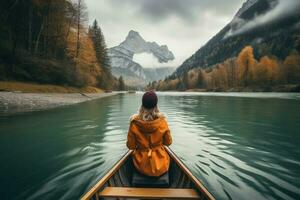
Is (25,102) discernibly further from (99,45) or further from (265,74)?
(265,74)

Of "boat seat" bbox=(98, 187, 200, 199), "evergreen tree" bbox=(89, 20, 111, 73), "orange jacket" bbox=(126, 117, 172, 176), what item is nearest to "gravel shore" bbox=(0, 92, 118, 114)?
"orange jacket" bbox=(126, 117, 172, 176)

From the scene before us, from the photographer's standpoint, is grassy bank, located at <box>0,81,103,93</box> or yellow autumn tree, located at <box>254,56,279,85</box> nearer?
grassy bank, located at <box>0,81,103,93</box>

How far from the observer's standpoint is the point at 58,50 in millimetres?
39594

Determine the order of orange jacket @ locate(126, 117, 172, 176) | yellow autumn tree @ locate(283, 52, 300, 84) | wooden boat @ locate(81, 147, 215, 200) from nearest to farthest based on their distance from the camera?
wooden boat @ locate(81, 147, 215, 200), orange jacket @ locate(126, 117, 172, 176), yellow autumn tree @ locate(283, 52, 300, 84)

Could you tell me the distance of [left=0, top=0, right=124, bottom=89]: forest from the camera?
86.9 feet

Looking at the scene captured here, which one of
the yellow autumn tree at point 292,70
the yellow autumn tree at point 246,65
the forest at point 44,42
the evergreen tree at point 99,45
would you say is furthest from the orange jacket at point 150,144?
the yellow autumn tree at point 292,70

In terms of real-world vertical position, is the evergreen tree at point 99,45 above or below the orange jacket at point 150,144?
above

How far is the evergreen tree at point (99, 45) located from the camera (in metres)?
63.0

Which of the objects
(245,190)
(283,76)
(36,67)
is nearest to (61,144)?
(245,190)

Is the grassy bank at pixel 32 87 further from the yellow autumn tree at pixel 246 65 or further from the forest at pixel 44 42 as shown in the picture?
the yellow autumn tree at pixel 246 65

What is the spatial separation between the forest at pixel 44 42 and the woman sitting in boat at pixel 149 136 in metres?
26.5

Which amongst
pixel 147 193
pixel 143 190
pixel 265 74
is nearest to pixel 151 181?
pixel 143 190

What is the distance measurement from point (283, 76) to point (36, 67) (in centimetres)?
7364

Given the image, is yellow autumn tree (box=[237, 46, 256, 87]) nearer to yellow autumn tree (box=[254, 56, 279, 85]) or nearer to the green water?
yellow autumn tree (box=[254, 56, 279, 85])
